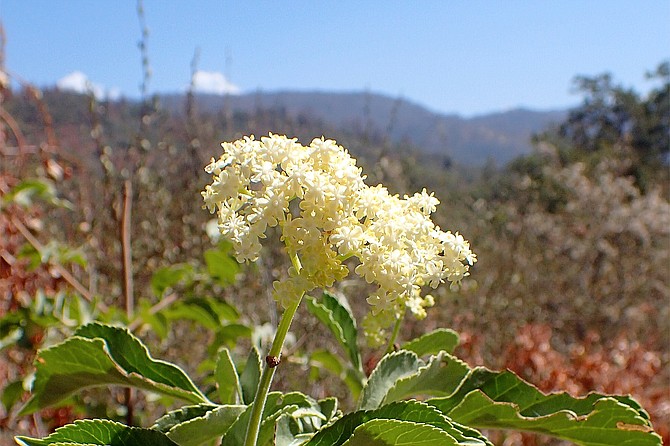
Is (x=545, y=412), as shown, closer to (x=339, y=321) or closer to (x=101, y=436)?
(x=339, y=321)

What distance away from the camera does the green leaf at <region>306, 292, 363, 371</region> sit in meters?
0.93

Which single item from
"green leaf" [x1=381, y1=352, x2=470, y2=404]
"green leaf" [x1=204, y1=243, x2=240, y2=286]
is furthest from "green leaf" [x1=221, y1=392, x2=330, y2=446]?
"green leaf" [x1=204, y1=243, x2=240, y2=286]

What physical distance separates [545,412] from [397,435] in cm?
29

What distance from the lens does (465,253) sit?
75 centimetres

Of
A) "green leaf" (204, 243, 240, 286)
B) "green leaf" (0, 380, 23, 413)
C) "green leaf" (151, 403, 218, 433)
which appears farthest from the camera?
"green leaf" (204, 243, 240, 286)

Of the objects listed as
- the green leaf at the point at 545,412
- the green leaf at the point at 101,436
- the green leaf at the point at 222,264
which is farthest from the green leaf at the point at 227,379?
the green leaf at the point at 222,264

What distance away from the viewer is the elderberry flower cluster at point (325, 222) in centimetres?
65

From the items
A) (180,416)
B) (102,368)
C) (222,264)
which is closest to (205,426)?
(180,416)

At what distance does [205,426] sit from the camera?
2.19ft

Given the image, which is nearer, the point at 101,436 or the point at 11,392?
the point at 101,436

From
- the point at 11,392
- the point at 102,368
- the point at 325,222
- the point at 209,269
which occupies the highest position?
the point at 325,222

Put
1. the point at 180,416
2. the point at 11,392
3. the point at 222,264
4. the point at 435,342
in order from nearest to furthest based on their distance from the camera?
1. the point at 180,416
2. the point at 435,342
3. the point at 11,392
4. the point at 222,264

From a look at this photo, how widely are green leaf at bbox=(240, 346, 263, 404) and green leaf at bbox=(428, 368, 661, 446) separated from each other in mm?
236

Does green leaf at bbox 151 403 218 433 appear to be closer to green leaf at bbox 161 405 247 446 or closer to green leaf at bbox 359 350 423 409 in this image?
green leaf at bbox 161 405 247 446
